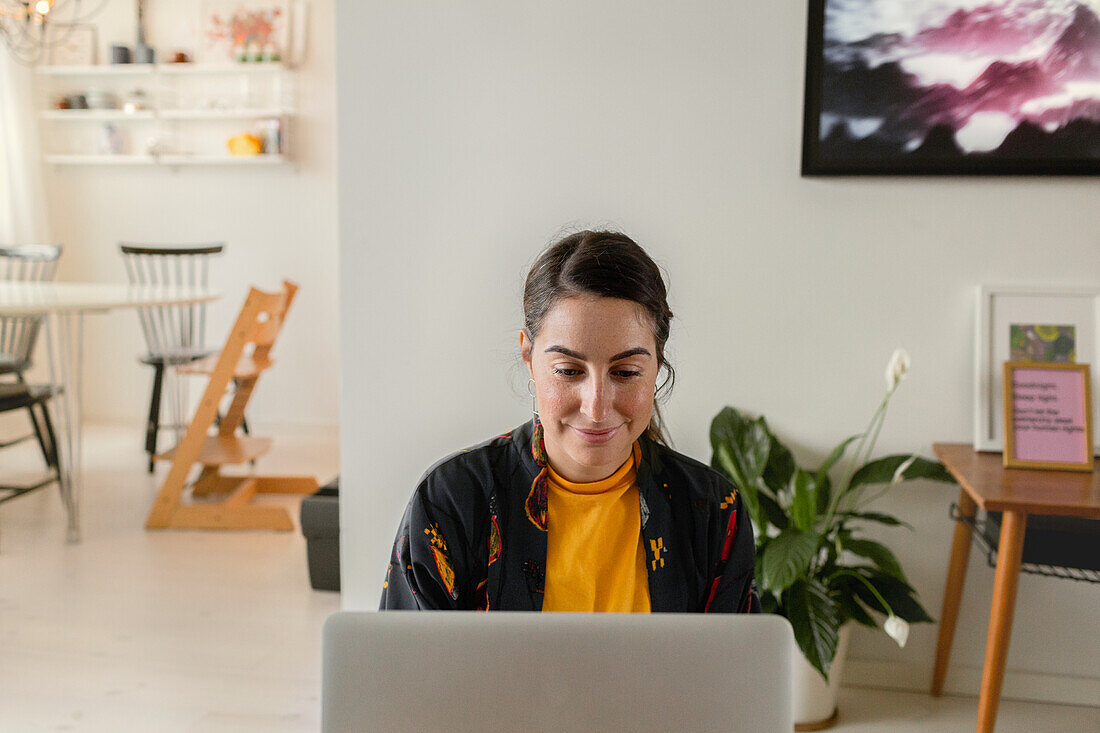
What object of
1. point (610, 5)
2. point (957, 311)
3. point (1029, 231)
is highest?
point (610, 5)

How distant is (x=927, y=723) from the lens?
2.11 metres

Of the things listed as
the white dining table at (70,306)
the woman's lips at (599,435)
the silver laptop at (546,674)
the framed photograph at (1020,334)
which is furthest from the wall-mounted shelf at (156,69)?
the silver laptop at (546,674)

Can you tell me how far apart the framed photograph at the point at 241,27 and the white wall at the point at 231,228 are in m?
0.06

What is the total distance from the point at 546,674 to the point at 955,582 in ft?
6.10

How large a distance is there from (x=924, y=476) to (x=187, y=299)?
9.05ft

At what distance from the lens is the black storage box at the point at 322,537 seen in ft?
9.25

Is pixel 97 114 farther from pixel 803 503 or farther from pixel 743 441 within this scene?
pixel 803 503

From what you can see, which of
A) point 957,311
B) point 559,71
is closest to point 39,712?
point 559,71

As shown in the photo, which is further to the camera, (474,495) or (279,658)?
(279,658)

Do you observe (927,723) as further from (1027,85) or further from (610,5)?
(610,5)

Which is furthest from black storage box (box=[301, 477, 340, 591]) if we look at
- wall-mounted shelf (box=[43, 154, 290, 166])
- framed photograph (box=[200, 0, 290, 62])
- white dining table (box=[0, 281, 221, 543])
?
framed photograph (box=[200, 0, 290, 62])

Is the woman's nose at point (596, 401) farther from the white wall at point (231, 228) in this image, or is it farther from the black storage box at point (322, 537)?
the white wall at point (231, 228)

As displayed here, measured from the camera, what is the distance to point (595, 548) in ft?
3.59

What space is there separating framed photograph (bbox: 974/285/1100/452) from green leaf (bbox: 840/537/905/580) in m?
→ 0.33
